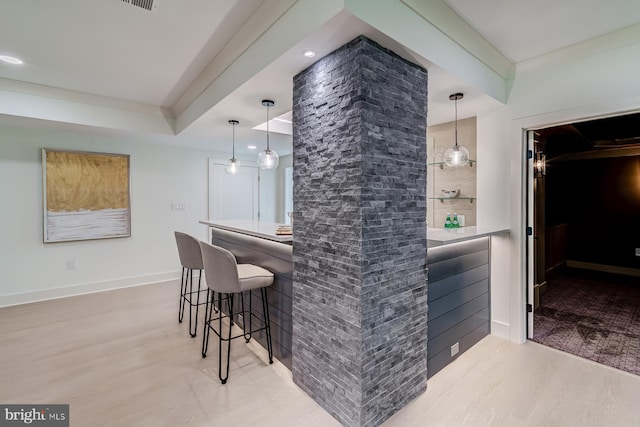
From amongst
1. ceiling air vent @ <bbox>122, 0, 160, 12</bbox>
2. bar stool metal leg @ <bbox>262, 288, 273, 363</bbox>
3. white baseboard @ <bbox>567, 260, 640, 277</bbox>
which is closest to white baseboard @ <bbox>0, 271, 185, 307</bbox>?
bar stool metal leg @ <bbox>262, 288, 273, 363</bbox>

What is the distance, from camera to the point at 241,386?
7.18 feet

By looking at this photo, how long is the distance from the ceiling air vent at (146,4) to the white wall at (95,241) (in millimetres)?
2855

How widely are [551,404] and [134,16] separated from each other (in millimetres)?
3927

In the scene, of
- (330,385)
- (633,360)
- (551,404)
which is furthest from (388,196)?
(633,360)

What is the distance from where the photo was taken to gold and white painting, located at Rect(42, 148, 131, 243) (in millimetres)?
4039

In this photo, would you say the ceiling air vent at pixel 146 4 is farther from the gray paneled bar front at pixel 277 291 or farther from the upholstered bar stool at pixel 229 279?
the gray paneled bar front at pixel 277 291

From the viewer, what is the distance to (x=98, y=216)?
438 centimetres

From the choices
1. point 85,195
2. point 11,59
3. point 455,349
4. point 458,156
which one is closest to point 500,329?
point 455,349

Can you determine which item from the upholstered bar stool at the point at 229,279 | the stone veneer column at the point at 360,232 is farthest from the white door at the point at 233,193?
the stone veneer column at the point at 360,232

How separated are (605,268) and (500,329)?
411 cm

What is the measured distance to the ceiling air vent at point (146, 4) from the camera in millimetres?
1969

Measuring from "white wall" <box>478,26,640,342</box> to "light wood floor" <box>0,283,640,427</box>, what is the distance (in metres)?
0.60

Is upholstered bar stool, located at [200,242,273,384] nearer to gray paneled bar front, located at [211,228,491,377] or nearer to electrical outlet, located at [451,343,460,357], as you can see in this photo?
gray paneled bar front, located at [211,228,491,377]

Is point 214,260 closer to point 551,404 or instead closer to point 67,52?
point 67,52
